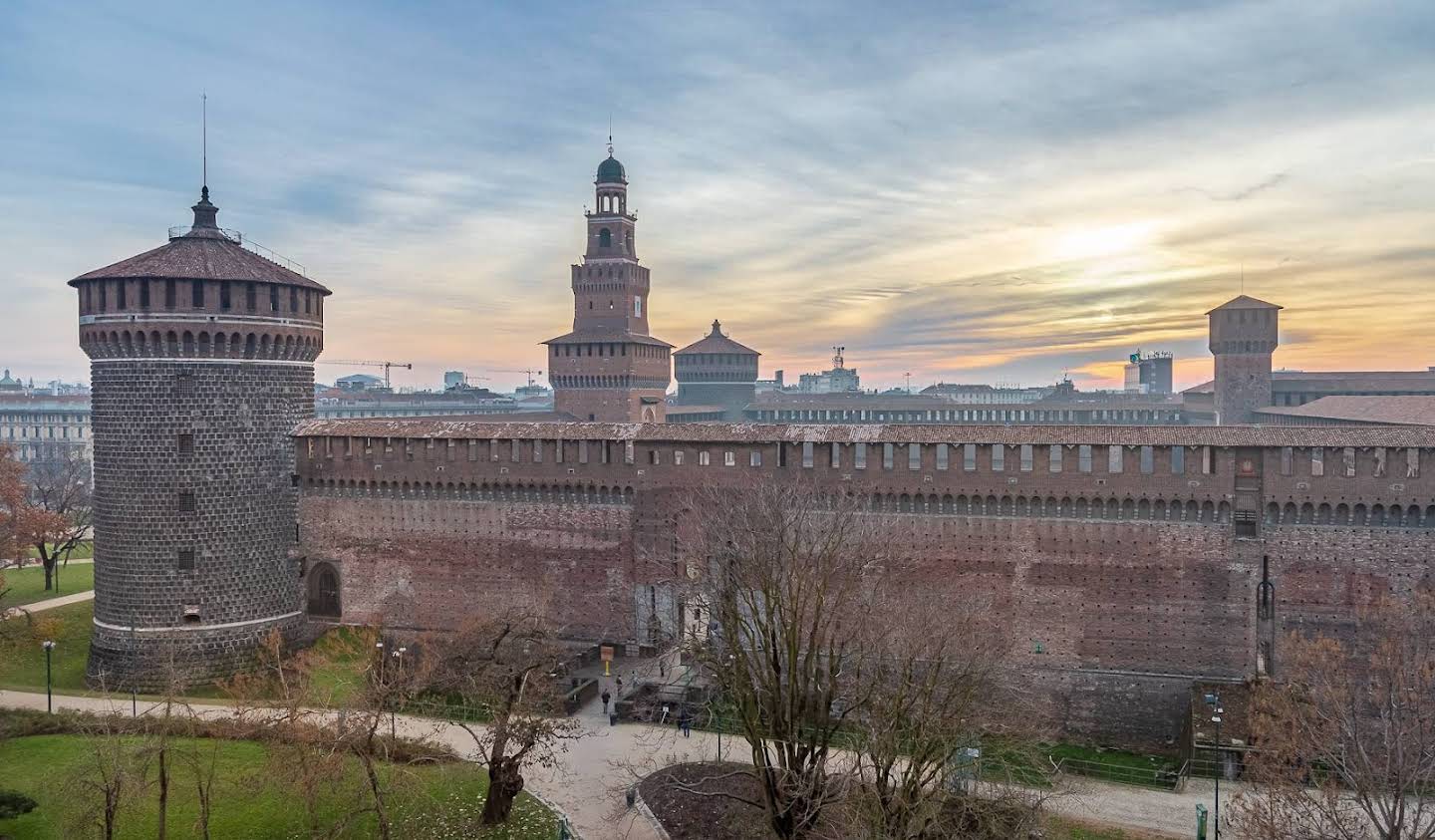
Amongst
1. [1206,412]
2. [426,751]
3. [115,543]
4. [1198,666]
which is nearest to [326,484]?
[115,543]

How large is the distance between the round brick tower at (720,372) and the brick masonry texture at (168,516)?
47970 millimetres

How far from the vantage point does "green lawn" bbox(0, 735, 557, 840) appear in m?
21.7

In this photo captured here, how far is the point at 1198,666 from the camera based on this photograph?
28.7 meters

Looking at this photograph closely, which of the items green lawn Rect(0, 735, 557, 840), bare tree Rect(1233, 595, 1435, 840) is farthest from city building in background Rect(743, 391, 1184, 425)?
green lawn Rect(0, 735, 557, 840)

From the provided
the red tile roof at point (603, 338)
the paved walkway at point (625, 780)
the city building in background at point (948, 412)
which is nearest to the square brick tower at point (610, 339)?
the red tile roof at point (603, 338)

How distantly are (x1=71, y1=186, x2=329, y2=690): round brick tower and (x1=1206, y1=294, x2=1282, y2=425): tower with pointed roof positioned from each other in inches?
2616

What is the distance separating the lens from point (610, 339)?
6216cm

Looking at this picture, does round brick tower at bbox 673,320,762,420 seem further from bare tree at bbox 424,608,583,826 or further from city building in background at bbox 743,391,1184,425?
bare tree at bbox 424,608,583,826

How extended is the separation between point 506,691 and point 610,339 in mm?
40789

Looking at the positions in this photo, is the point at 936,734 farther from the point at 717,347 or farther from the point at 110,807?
the point at 717,347

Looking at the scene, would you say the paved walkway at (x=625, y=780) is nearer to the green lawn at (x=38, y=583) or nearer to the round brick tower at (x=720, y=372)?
the green lawn at (x=38, y=583)

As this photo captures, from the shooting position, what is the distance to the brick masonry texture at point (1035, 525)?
28.0 metres

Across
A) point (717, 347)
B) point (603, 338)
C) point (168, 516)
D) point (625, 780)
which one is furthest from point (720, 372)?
point (625, 780)

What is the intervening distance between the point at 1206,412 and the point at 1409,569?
58.5 metres
